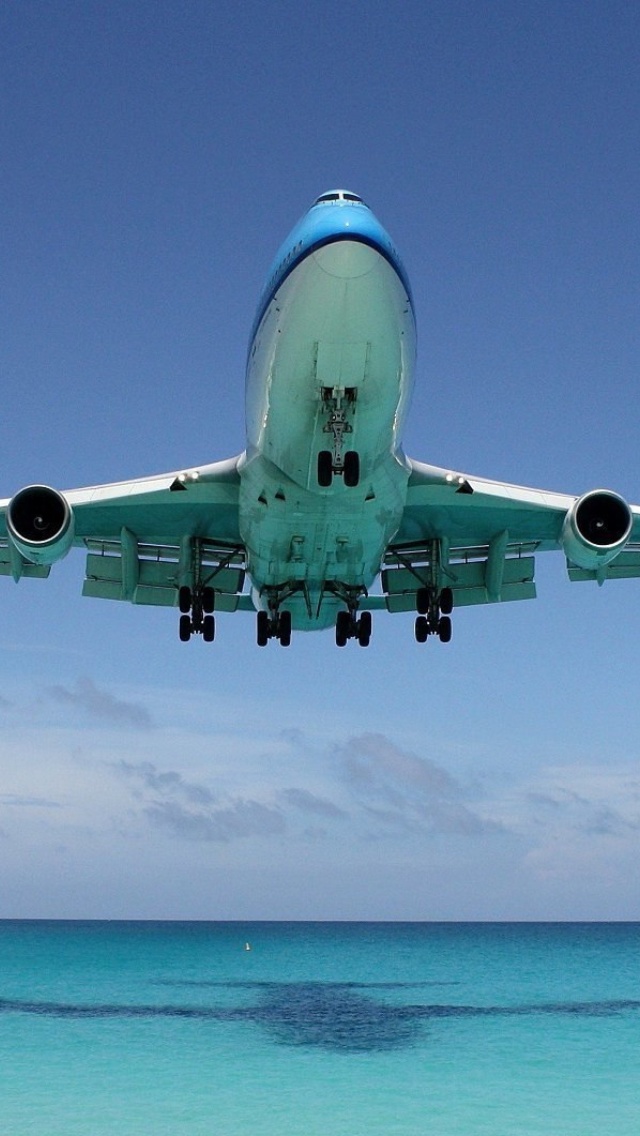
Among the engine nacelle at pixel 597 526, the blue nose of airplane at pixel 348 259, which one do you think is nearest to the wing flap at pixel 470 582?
the engine nacelle at pixel 597 526

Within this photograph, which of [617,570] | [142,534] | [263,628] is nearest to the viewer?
[142,534]

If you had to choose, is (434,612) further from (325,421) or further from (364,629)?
(325,421)

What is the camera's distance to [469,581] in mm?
25438

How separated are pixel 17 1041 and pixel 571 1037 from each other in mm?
27999

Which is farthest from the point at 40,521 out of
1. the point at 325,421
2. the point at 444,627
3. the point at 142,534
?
the point at 444,627

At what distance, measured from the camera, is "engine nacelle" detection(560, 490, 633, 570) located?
20.6 m

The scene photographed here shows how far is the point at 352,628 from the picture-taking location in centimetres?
2428

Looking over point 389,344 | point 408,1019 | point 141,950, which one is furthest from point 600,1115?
point 141,950

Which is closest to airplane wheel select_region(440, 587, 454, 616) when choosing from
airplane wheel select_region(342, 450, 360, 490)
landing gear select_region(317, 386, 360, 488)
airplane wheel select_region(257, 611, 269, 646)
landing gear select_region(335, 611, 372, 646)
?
landing gear select_region(335, 611, 372, 646)

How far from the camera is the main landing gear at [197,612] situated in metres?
24.2

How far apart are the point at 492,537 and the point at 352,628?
333cm

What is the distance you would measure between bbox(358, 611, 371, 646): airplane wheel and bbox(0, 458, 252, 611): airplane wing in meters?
2.69

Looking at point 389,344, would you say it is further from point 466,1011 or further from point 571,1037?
point 466,1011

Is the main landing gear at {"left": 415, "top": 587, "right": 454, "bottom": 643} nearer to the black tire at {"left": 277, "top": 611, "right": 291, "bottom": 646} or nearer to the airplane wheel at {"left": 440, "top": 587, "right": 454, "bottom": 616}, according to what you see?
the airplane wheel at {"left": 440, "top": 587, "right": 454, "bottom": 616}
